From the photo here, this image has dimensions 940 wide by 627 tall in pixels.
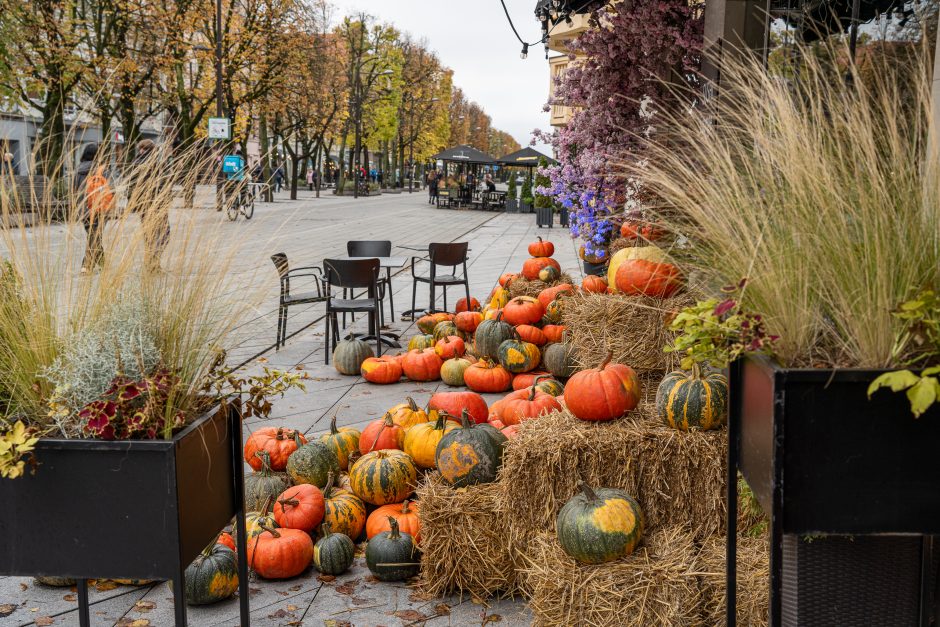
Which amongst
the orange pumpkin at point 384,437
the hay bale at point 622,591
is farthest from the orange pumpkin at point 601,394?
the orange pumpkin at point 384,437

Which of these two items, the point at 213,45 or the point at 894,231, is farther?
the point at 213,45

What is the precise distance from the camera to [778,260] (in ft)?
6.56

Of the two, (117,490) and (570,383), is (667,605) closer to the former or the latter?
(570,383)

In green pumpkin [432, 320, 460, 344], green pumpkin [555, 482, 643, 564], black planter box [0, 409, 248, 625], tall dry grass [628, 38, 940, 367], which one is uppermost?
tall dry grass [628, 38, 940, 367]

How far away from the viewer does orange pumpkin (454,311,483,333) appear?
7.70 metres

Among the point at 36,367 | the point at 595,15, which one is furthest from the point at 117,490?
the point at 595,15

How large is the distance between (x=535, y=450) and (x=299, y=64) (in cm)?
3039

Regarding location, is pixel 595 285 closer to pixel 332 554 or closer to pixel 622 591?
pixel 332 554

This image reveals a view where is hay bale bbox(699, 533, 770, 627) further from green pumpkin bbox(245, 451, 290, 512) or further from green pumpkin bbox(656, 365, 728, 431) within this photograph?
green pumpkin bbox(245, 451, 290, 512)

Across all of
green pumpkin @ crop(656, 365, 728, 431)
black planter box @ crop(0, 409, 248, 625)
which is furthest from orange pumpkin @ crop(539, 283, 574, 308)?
black planter box @ crop(0, 409, 248, 625)

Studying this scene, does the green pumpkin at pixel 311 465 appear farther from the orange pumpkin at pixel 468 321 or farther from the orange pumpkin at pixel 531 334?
the orange pumpkin at pixel 468 321

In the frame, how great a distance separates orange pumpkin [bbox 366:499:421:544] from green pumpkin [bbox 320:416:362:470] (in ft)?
1.97

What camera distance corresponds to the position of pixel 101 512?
2031mm

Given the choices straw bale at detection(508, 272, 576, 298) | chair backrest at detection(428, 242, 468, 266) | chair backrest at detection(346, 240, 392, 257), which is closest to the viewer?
straw bale at detection(508, 272, 576, 298)
